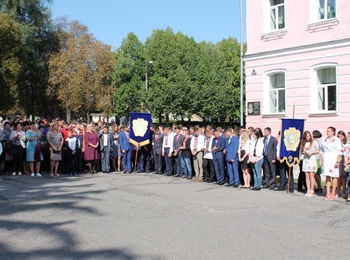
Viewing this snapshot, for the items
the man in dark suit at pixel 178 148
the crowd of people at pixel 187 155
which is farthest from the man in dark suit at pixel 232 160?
the man in dark suit at pixel 178 148

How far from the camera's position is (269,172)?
1426 cm

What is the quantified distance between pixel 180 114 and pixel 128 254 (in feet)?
146

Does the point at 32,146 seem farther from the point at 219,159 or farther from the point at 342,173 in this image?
the point at 342,173

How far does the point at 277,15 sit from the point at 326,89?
453 centimetres

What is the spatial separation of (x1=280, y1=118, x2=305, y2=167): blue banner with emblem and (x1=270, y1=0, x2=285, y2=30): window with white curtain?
9.80 meters

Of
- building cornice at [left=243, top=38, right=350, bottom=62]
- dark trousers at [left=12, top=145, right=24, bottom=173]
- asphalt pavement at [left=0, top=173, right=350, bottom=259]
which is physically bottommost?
asphalt pavement at [left=0, top=173, right=350, bottom=259]

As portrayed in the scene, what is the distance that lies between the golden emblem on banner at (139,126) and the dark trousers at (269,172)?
584cm

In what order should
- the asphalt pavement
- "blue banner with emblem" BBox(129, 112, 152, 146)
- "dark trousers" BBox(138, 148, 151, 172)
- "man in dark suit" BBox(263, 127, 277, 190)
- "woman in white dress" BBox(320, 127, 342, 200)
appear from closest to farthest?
the asphalt pavement, "woman in white dress" BBox(320, 127, 342, 200), "man in dark suit" BBox(263, 127, 277, 190), "blue banner with emblem" BBox(129, 112, 152, 146), "dark trousers" BBox(138, 148, 151, 172)

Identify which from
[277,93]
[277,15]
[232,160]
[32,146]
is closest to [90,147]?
[32,146]

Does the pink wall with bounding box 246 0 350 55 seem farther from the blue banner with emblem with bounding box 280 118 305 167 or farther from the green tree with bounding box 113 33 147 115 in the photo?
the green tree with bounding box 113 33 147 115

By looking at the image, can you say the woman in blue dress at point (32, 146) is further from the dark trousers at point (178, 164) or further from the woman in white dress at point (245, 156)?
the woman in white dress at point (245, 156)

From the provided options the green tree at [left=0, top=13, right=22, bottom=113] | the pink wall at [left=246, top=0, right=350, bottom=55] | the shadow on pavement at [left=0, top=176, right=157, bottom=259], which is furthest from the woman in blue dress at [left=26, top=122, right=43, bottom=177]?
the green tree at [left=0, top=13, right=22, bottom=113]

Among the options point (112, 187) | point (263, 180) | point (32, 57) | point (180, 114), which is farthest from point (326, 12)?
point (32, 57)

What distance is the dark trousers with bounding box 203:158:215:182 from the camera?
52.1 ft
